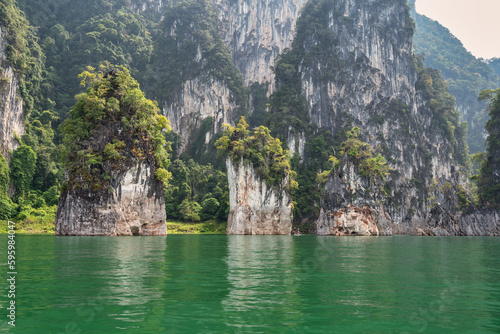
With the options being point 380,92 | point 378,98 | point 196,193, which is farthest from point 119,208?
point 380,92

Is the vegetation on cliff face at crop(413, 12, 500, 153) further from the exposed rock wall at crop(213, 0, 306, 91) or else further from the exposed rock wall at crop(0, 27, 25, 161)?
the exposed rock wall at crop(0, 27, 25, 161)

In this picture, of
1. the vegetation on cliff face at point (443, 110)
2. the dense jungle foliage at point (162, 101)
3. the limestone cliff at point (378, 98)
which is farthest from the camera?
the vegetation on cliff face at point (443, 110)

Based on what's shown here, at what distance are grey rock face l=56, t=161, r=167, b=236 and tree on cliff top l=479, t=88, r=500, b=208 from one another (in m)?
54.2

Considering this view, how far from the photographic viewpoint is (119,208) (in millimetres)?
43094

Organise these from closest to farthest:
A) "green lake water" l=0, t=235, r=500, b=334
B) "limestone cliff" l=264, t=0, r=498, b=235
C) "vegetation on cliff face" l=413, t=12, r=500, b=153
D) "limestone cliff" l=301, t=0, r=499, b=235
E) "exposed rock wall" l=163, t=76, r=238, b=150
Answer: "green lake water" l=0, t=235, r=500, b=334, "limestone cliff" l=301, t=0, r=499, b=235, "limestone cliff" l=264, t=0, r=498, b=235, "exposed rock wall" l=163, t=76, r=238, b=150, "vegetation on cliff face" l=413, t=12, r=500, b=153

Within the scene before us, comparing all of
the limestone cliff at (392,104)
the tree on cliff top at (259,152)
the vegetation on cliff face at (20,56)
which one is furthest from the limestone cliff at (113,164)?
the limestone cliff at (392,104)

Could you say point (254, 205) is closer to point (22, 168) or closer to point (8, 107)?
point (22, 168)

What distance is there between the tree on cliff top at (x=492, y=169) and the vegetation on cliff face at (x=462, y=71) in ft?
200

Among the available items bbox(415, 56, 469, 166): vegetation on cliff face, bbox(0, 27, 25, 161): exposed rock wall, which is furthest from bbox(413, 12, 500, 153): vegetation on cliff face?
bbox(0, 27, 25, 161): exposed rock wall

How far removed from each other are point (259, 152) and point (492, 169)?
3985 cm

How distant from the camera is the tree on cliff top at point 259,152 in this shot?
63.4 metres

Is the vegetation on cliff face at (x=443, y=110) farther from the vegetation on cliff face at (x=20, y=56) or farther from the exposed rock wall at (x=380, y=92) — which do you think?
the vegetation on cliff face at (x=20, y=56)

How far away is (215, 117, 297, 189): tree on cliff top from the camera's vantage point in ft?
208

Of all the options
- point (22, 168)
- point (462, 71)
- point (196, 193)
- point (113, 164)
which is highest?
point (462, 71)
